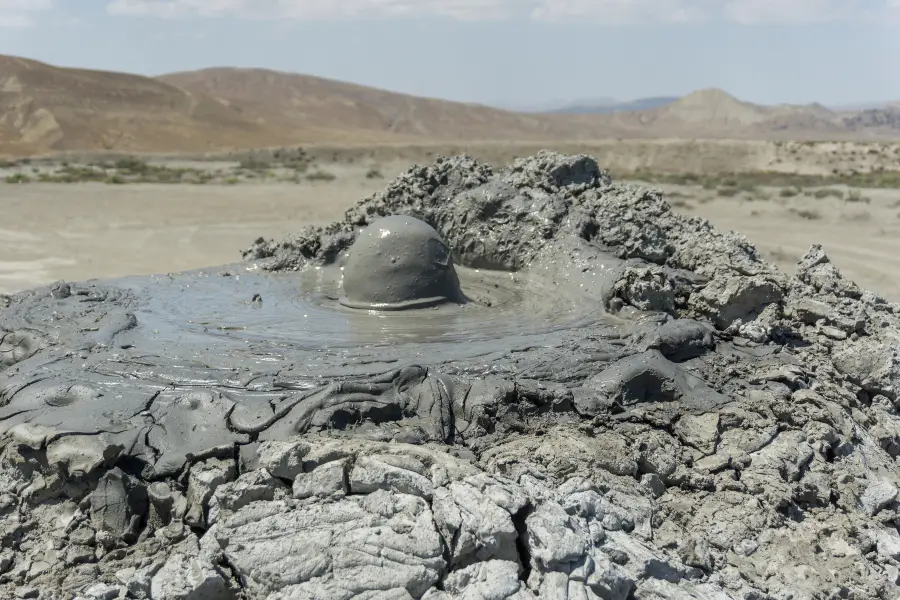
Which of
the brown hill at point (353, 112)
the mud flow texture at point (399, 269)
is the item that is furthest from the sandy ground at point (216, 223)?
the brown hill at point (353, 112)

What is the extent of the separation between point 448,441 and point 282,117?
55.6m

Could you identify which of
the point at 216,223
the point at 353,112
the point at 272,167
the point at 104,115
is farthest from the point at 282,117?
the point at 216,223

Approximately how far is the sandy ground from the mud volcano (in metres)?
6.51

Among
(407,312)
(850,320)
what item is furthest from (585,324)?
(850,320)

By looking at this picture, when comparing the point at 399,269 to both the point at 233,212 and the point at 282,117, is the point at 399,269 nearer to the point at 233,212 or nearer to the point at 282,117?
the point at 233,212

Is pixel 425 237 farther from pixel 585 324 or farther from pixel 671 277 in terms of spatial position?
pixel 671 277

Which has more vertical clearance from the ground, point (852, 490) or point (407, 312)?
point (407, 312)

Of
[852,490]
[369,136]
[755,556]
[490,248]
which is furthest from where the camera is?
[369,136]

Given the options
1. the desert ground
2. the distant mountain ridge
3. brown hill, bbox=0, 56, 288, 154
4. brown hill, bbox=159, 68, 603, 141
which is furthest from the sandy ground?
brown hill, bbox=159, 68, 603, 141

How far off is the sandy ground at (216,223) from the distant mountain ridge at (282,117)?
18336 millimetres

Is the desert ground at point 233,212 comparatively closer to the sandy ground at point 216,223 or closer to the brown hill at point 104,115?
the sandy ground at point 216,223

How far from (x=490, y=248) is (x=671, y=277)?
1.76 m

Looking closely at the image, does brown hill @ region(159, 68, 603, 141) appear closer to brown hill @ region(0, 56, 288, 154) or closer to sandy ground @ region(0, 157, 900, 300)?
brown hill @ region(0, 56, 288, 154)

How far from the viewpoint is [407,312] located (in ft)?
18.1
